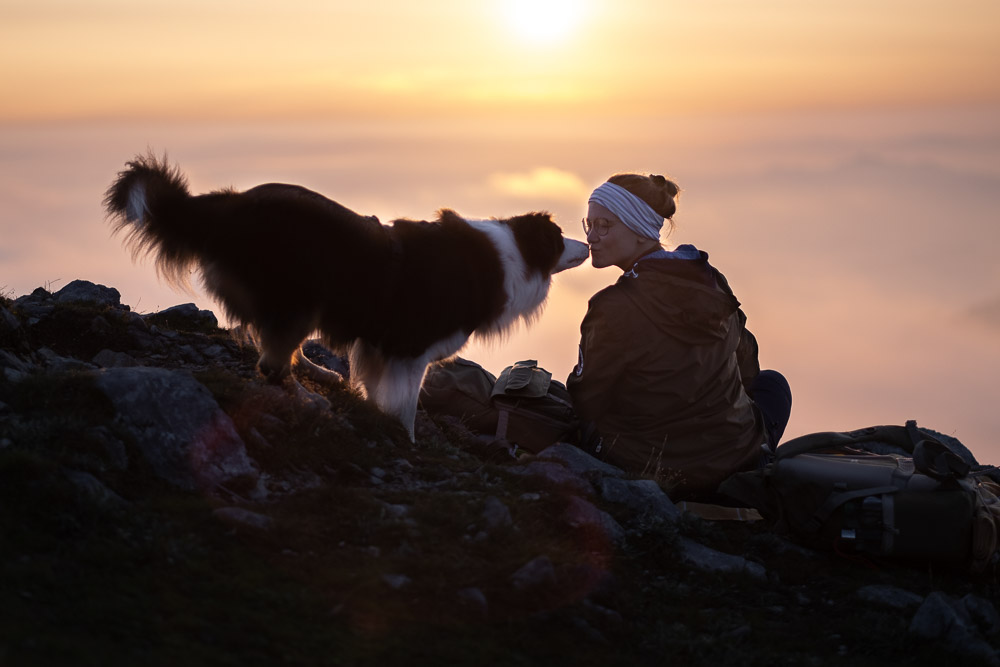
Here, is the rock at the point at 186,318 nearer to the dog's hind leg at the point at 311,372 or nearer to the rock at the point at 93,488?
the dog's hind leg at the point at 311,372

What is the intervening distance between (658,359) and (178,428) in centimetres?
315

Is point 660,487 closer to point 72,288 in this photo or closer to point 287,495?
point 287,495

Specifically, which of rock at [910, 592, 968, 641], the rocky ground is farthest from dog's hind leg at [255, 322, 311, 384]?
rock at [910, 592, 968, 641]

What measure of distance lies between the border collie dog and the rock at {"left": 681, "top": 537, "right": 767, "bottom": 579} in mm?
2403

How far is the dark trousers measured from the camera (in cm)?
739

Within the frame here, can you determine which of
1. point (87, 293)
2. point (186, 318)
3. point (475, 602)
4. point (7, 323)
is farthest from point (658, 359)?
point (87, 293)

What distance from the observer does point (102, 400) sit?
496 centimetres

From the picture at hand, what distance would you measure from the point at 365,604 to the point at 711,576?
83.0 inches

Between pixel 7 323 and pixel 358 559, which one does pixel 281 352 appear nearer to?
pixel 7 323

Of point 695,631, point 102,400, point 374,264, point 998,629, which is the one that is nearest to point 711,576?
point 695,631

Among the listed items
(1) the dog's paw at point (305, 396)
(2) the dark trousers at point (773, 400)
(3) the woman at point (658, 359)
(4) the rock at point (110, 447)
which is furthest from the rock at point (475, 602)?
(2) the dark trousers at point (773, 400)

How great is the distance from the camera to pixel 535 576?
4266mm

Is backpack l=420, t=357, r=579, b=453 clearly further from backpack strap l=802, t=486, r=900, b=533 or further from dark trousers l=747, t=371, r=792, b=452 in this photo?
backpack strap l=802, t=486, r=900, b=533

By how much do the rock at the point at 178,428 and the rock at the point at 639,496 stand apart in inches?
82.1
